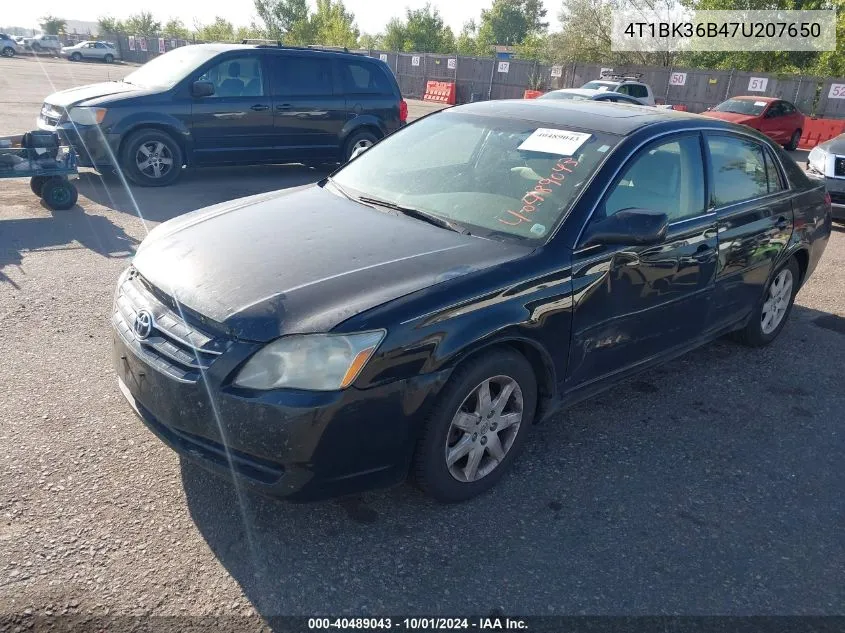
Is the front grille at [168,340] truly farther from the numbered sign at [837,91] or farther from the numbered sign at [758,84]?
the numbered sign at [758,84]

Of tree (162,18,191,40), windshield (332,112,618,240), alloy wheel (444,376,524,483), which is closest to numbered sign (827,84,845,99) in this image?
windshield (332,112,618,240)

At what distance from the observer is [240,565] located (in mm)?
2688

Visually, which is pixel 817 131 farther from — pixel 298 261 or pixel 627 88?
pixel 298 261

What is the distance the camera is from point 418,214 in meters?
3.64

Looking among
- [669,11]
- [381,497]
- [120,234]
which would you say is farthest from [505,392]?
[669,11]

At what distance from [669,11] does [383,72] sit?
1337 inches

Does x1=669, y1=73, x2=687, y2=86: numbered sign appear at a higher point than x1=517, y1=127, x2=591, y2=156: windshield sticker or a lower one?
lower

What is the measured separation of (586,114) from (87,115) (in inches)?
278

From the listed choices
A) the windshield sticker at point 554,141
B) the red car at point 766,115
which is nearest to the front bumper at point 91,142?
the windshield sticker at point 554,141

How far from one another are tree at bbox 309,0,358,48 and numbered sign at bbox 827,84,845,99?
105 feet

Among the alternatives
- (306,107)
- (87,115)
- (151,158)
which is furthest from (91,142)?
(306,107)

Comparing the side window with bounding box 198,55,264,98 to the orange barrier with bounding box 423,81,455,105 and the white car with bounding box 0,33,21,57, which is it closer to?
the orange barrier with bounding box 423,81,455,105

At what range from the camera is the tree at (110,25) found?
69.4m

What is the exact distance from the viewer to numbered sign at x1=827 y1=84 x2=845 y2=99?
24.0m
